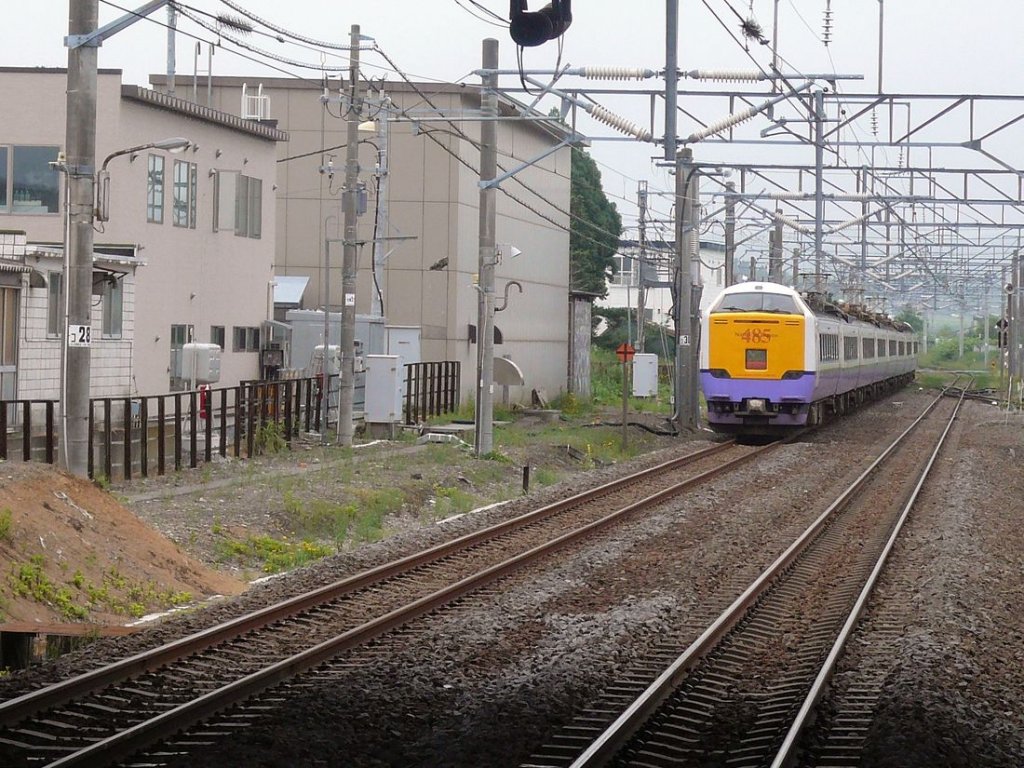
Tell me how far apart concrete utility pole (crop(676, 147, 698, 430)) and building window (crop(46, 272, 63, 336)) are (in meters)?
13.0

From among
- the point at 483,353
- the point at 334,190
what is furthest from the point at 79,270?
the point at 334,190

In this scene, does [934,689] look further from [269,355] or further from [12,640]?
[269,355]

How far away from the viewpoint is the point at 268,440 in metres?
24.0

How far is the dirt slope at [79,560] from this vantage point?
11156 millimetres

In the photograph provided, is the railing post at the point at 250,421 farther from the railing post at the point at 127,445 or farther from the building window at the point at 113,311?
the railing post at the point at 127,445

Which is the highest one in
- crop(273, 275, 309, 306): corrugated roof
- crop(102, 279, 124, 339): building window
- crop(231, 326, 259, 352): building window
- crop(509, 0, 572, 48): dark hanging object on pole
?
crop(509, 0, 572, 48): dark hanging object on pole

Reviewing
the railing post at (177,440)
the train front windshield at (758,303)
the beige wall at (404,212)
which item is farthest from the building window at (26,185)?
the train front windshield at (758,303)

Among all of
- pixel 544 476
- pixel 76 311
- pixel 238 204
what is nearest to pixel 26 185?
pixel 238 204

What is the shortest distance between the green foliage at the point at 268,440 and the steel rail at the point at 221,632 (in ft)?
25.0

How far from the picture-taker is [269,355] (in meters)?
33.2

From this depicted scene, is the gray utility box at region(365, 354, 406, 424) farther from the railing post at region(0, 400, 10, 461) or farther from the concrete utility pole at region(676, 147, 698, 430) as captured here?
the railing post at region(0, 400, 10, 461)

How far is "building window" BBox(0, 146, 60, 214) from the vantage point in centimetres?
2769

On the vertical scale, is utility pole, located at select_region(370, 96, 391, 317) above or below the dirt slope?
above

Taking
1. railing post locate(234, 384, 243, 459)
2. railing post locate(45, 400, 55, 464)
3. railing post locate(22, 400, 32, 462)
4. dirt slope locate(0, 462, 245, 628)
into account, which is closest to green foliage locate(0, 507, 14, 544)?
dirt slope locate(0, 462, 245, 628)
